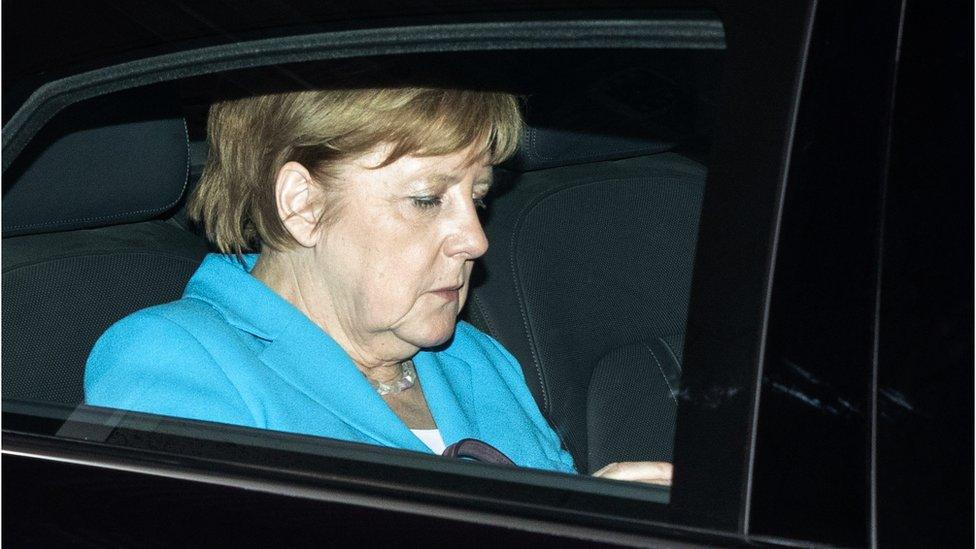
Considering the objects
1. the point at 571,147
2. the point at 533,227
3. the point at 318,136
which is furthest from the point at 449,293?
the point at 533,227

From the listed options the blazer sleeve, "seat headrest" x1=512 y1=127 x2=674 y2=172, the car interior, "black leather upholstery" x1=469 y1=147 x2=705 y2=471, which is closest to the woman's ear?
the car interior

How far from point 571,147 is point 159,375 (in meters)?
0.99

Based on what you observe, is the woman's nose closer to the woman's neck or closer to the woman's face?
the woman's face

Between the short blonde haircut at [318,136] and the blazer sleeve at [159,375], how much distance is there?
300mm

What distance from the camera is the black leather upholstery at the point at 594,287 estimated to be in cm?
261

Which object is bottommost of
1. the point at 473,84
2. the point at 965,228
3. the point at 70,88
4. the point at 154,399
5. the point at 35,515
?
the point at 35,515

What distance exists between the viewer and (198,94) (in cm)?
176

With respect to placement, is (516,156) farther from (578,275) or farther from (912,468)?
(912,468)

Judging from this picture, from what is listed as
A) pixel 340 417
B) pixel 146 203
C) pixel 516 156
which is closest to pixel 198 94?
pixel 146 203

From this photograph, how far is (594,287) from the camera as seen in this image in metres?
2.74

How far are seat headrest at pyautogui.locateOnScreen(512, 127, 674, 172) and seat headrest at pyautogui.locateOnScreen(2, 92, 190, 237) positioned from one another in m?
0.66

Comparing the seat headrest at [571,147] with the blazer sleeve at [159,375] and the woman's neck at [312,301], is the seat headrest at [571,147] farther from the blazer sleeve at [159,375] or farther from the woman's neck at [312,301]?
the blazer sleeve at [159,375]

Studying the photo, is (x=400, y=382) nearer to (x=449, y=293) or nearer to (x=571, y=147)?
(x=449, y=293)

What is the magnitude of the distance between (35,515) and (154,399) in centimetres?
28
